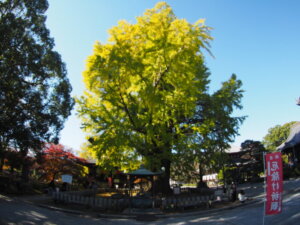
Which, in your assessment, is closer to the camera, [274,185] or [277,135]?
[274,185]

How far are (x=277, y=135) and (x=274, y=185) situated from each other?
6599 centimetres

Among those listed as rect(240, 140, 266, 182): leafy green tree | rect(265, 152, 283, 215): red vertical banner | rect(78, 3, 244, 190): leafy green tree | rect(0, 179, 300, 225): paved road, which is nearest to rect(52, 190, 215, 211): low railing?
rect(0, 179, 300, 225): paved road

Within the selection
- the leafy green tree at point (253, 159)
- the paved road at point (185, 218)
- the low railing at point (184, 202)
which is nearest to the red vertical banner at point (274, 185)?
the paved road at point (185, 218)

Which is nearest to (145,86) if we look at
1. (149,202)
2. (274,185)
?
(149,202)

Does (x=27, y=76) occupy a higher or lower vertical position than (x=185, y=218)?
higher

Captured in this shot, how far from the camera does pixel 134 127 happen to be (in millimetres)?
14609

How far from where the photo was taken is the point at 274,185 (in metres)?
7.43

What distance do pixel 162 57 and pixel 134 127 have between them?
15.9ft

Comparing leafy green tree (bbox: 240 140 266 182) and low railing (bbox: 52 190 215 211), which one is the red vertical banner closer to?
low railing (bbox: 52 190 215 211)

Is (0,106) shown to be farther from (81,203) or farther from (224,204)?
(224,204)

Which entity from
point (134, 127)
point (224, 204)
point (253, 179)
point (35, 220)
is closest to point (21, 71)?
point (134, 127)

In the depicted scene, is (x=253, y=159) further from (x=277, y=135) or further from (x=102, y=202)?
(x=277, y=135)

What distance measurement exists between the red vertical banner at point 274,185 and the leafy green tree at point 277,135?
203 ft

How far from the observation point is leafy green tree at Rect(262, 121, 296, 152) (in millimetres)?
62281
